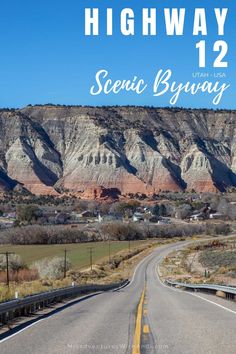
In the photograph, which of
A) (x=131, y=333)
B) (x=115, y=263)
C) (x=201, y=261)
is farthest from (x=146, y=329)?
(x=201, y=261)

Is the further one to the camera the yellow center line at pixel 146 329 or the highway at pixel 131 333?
the yellow center line at pixel 146 329

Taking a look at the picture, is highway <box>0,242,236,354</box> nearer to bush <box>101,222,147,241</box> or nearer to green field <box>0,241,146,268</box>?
green field <box>0,241,146,268</box>

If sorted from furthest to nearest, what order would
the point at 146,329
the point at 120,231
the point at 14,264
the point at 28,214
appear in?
1. the point at 28,214
2. the point at 120,231
3. the point at 14,264
4. the point at 146,329

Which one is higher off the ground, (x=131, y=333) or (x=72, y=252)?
(x=72, y=252)

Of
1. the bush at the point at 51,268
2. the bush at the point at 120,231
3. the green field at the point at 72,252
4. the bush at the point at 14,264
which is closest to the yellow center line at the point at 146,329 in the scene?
the bush at the point at 51,268

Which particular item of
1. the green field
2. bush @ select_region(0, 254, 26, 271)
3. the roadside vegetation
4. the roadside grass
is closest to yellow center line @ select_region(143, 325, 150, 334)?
the roadside vegetation

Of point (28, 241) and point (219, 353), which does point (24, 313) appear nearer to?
point (219, 353)

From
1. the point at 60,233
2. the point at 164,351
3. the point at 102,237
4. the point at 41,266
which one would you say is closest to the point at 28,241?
the point at 60,233

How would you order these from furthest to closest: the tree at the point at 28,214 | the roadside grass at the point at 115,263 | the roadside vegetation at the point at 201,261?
1. the tree at the point at 28,214
2. the roadside vegetation at the point at 201,261
3. the roadside grass at the point at 115,263

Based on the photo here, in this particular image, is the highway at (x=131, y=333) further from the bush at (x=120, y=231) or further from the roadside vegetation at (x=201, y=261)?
the bush at (x=120, y=231)

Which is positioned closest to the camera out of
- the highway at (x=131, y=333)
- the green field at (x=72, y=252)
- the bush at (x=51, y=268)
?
the highway at (x=131, y=333)

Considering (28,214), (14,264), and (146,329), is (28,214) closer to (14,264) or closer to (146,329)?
(14,264)

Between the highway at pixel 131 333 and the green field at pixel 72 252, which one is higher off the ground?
the green field at pixel 72 252

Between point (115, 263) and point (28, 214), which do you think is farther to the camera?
point (28, 214)
